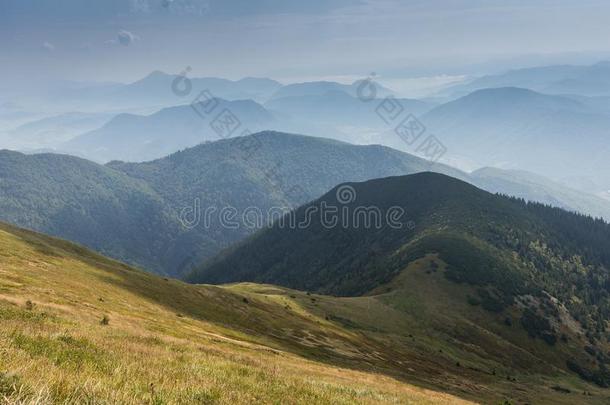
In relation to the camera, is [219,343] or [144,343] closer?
[144,343]

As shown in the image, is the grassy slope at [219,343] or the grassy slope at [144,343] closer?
the grassy slope at [144,343]

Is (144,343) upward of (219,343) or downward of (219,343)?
upward

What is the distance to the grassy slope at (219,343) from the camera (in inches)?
408

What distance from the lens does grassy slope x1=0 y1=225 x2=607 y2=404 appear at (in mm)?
10367

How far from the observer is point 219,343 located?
43062 mm

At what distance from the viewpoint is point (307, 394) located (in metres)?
14.5

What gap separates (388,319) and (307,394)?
402 feet

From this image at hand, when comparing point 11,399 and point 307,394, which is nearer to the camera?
point 11,399

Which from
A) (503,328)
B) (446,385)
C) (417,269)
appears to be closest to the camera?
(446,385)

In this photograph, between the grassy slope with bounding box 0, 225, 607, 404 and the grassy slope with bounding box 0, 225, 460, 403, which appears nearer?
the grassy slope with bounding box 0, 225, 460, 403

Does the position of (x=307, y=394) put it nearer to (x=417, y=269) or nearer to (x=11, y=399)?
(x=11, y=399)

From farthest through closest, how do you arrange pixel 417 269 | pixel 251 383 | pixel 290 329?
pixel 417 269
pixel 290 329
pixel 251 383

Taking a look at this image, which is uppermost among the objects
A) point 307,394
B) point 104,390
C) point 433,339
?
point 104,390

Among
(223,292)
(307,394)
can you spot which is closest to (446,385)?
(223,292)
